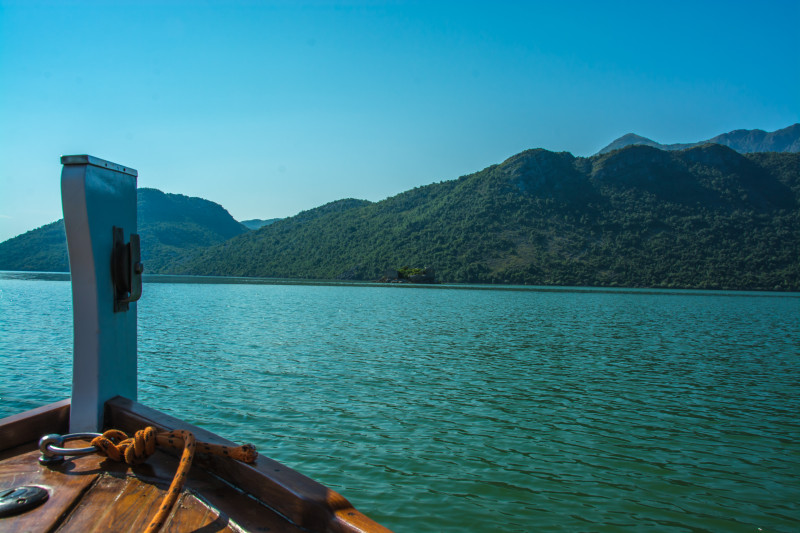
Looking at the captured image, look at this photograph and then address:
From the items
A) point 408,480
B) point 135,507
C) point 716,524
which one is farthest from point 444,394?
point 135,507

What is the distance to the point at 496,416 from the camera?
9.61 m

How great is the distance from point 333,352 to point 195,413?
727 centimetres

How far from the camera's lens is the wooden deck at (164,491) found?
2688 millimetres

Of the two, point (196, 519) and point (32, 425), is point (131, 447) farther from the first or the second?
point (32, 425)

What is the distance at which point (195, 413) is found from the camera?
9188 millimetres

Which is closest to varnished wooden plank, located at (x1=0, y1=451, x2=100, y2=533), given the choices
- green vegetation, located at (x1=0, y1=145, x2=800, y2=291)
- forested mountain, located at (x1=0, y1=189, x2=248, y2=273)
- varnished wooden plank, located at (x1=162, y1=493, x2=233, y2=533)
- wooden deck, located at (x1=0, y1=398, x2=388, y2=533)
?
wooden deck, located at (x1=0, y1=398, x2=388, y2=533)

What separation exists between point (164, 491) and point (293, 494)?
100 centimetres

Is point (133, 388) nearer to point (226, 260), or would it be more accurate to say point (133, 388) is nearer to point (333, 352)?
point (333, 352)

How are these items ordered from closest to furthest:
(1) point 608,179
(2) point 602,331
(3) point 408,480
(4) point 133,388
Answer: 1. (4) point 133,388
2. (3) point 408,480
3. (2) point 602,331
4. (1) point 608,179

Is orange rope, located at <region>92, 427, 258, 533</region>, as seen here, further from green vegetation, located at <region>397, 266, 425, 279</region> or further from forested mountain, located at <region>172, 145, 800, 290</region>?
forested mountain, located at <region>172, 145, 800, 290</region>

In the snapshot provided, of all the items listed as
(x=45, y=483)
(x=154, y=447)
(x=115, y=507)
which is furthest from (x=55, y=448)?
(x=115, y=507)

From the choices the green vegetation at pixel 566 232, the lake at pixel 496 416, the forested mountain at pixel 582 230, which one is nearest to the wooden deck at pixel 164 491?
the lake at pixel 496 416

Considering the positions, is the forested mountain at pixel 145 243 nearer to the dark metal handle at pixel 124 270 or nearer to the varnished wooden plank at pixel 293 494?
the dark metal handle at pixel 124 270

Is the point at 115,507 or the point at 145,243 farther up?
the point at 145,243
